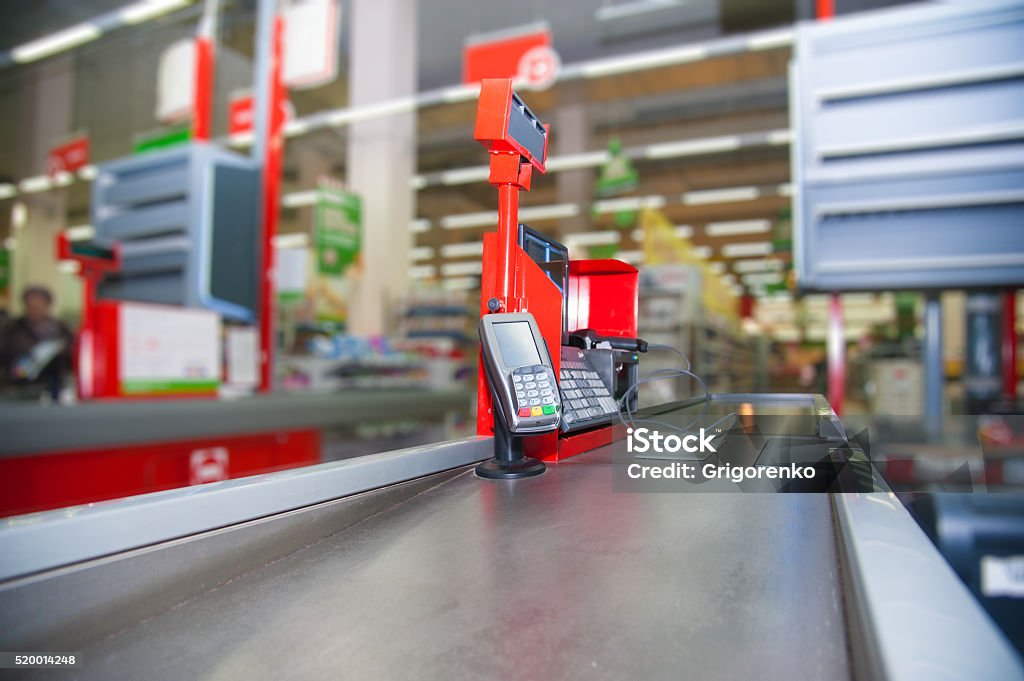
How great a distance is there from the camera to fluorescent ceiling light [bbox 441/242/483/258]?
56.1ft

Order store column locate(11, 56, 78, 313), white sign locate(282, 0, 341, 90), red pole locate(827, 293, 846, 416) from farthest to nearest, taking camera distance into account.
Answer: store column locate(11, 56, 78, 313)
white sign locate(282, 0, 341, 90)
red pole locate(827, 293, 846, 416)

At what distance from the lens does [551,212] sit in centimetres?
1259

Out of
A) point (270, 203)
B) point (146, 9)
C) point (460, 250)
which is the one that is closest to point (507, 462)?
point (270, 203)

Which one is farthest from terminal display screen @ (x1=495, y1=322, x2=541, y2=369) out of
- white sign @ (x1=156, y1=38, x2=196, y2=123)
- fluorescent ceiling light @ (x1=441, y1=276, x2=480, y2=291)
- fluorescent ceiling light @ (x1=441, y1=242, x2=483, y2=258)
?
fluorescent ceiling light @ (x1=441, y1=276, x2=480, y2=291)

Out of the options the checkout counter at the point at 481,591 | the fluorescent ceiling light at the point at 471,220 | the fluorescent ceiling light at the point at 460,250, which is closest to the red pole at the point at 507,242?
the checkout counter at the point at 481,591

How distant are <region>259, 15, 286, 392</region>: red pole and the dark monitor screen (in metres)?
2.72

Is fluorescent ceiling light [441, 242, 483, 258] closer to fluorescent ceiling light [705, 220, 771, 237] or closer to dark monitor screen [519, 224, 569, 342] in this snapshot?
fluorescent ceiling light [705, 220, 771, 237]

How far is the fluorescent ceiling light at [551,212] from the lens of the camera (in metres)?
11.3

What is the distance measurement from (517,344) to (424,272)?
64.5 ft

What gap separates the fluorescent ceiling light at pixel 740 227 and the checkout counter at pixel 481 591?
14.8 metres

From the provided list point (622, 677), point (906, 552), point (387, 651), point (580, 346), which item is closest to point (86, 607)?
point (387, 651)

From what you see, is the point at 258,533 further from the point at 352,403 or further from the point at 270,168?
the point at 270,168

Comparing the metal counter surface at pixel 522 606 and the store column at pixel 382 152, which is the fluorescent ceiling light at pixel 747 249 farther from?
the metal counter surface at pixel 522 606

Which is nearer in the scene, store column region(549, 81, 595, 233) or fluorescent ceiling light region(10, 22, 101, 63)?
fluorescent ceiling light region(10, 22, 101, 63)
